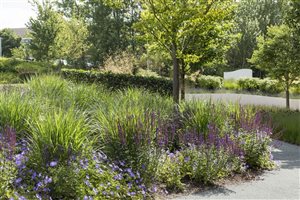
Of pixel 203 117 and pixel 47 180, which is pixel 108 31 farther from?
pixel 47 180

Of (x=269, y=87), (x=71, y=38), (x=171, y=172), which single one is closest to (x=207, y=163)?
(x=171, y=172)

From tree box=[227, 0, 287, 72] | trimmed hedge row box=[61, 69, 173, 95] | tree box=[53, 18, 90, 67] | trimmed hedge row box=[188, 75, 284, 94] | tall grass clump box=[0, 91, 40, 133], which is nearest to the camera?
tall grass clump box=[0, 91, 40, 133]

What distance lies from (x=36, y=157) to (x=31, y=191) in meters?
0.47

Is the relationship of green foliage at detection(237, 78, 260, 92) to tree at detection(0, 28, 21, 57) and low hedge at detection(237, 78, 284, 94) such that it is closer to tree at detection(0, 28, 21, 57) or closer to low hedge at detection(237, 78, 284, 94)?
low hedge at detection(237, 78, 284, 94)

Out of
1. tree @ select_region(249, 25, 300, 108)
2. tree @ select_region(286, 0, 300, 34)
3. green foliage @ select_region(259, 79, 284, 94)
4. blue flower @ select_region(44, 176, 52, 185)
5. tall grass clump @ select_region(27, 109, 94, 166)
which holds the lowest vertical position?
blue flower @ select_region(44, 176, 52, 185)

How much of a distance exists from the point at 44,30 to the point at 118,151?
916 inches

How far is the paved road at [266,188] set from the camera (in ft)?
14.4

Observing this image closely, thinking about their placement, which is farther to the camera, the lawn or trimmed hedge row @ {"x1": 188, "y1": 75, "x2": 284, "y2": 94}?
trimmed hedge row @ {"x1": 188, "y1": 75, "x2": 284, "y2": 94}

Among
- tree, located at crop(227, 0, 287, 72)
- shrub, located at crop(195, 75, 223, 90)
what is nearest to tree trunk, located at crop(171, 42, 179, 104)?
shrub, located at crop(195, 75, 223, 90)

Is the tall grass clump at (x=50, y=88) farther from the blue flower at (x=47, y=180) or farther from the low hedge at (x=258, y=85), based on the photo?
the low hedge at (x=258, y=85)

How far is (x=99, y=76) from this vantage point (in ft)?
54.5

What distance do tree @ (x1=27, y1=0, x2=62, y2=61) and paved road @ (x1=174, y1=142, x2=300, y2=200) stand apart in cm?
2296

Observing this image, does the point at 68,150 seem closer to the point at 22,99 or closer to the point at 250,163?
the point at 22,99

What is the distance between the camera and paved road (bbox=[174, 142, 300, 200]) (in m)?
4.39
